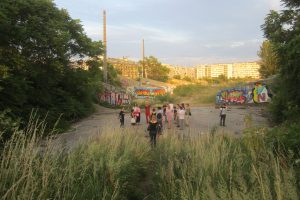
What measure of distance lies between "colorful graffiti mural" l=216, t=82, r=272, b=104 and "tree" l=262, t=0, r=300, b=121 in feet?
57.9

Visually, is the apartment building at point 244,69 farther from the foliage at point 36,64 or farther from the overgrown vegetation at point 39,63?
the foliage at point 36,64

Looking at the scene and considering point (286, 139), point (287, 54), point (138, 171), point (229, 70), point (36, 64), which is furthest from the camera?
point (229, 70)

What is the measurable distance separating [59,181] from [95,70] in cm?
3057

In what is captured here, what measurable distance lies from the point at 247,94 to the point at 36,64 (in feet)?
89.4

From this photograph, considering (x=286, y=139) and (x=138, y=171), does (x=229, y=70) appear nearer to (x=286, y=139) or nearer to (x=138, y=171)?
(x=286, y=139)

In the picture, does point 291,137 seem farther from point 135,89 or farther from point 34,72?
point 135,89

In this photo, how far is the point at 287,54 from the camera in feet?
67.1

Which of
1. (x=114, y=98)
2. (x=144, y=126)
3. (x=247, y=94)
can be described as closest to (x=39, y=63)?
(x=144, y=126)

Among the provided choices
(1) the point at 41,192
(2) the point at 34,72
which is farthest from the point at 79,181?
(2) the point at 34,72

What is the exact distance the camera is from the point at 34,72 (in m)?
23.8

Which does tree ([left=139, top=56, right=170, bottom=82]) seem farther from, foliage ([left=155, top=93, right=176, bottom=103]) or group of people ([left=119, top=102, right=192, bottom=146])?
group of people ([left=119, top=102, right=192, bottom=146])

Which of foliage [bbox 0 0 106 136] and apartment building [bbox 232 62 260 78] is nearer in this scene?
foliage [bbox 0 0 106 136]

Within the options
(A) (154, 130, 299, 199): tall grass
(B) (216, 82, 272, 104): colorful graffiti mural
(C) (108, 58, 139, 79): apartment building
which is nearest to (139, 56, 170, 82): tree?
(C) (108, 58, 139, 79): apartment building

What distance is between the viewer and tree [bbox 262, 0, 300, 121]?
20.4 metres
